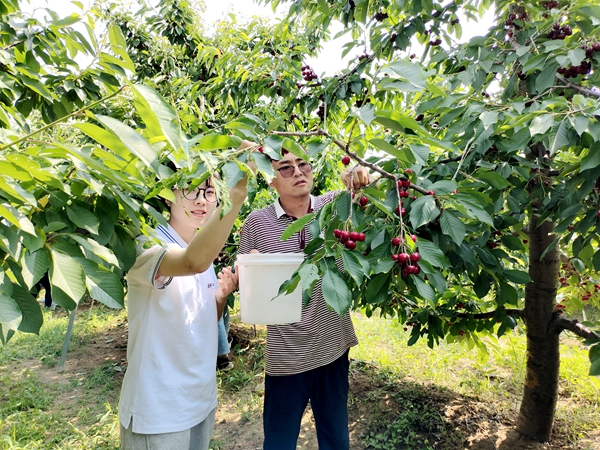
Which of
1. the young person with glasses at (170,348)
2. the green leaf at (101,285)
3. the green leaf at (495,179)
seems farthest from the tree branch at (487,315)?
the green leaf at (101,285)

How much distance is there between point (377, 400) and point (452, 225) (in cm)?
247

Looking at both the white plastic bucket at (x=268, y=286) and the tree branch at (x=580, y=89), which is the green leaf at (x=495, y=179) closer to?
the tree branch at (x=580, y=89)

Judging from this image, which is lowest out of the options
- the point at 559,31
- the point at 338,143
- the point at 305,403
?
the point at 305,403

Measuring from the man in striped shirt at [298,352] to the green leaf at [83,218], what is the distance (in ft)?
A: 4.06

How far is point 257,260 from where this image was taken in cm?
150

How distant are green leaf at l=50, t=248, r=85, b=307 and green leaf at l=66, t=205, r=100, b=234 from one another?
0.09m

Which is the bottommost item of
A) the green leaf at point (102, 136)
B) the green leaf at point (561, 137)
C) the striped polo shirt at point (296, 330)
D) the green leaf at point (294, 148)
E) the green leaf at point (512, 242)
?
the striped polo shirt at point (296, 330)

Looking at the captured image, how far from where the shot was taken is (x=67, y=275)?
0.75 metres

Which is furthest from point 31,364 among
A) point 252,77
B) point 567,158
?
point 567,158

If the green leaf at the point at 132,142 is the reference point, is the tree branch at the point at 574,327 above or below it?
below

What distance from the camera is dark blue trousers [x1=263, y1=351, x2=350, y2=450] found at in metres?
2.02

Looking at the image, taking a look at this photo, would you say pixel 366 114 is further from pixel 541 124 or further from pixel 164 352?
pixel 164 352

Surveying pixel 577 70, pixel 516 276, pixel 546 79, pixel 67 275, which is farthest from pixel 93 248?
pixel 577 70

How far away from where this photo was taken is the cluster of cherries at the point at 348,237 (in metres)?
1.12
